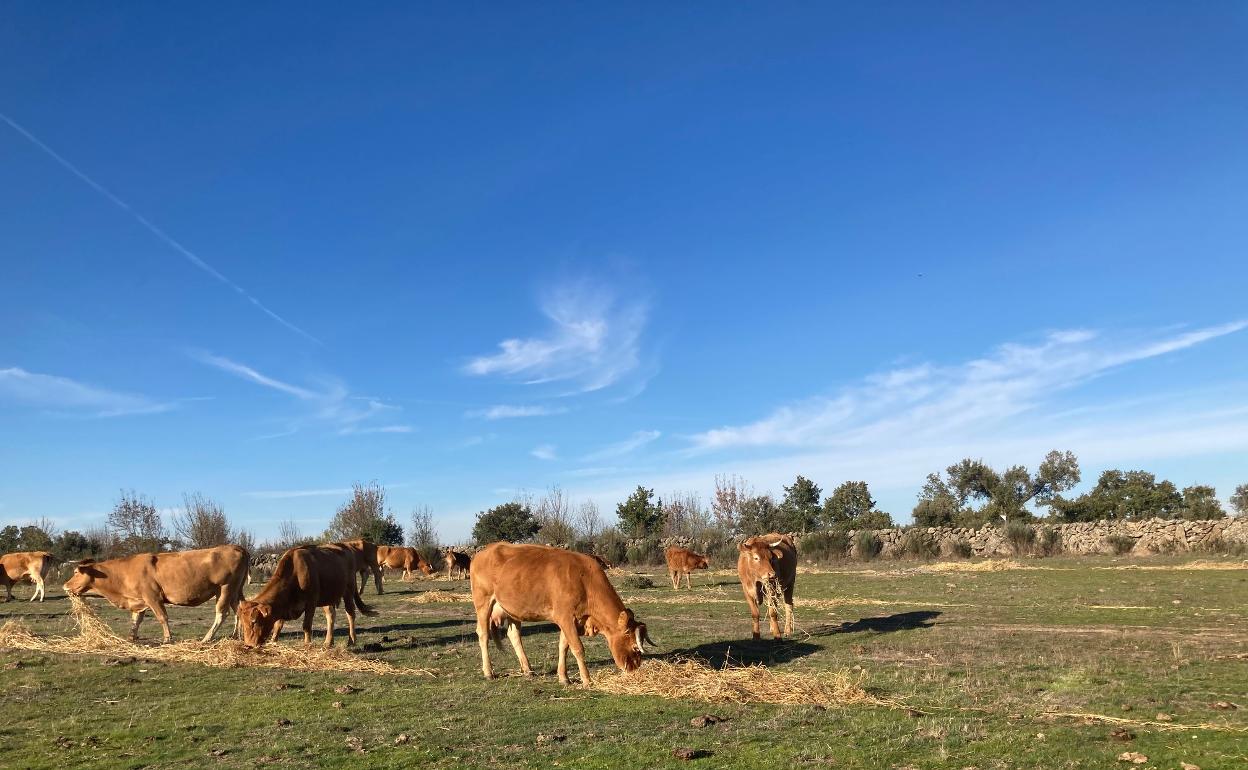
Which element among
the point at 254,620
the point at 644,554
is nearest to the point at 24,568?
the point at 254,620

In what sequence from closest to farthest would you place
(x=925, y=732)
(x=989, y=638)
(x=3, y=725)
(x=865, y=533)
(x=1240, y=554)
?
(x=925, y=732) < (x=3, y=725) < (x=989, y=638) < (x=1240, y=554) < (x=865, y=533)

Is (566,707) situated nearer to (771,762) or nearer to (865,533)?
(771,762)

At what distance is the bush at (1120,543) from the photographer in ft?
147

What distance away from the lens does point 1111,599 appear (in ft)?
75.6

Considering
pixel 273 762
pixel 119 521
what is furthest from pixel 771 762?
pixel 119 521

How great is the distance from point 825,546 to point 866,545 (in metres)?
2.56

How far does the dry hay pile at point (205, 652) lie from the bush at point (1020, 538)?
1733 inches

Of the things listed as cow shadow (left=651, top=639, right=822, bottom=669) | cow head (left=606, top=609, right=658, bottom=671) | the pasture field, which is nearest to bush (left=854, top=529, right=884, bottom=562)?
the pasture field

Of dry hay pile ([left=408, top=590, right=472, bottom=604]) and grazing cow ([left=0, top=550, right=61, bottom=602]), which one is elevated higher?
grazing cow ([left=0, top=550, right=61, bottom=602])

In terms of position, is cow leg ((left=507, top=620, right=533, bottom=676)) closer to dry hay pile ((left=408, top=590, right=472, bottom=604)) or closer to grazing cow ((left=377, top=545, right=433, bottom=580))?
dry hay pile ((left=408, top=590, right=472, bottom=604))

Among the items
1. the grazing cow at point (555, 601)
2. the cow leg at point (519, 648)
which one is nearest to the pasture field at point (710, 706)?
the cow leg at point (519, 648)

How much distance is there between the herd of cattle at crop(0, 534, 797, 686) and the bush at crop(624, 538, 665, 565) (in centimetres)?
3608

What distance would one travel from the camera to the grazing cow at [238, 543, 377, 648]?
50.0ft

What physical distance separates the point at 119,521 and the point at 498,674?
203 feet
